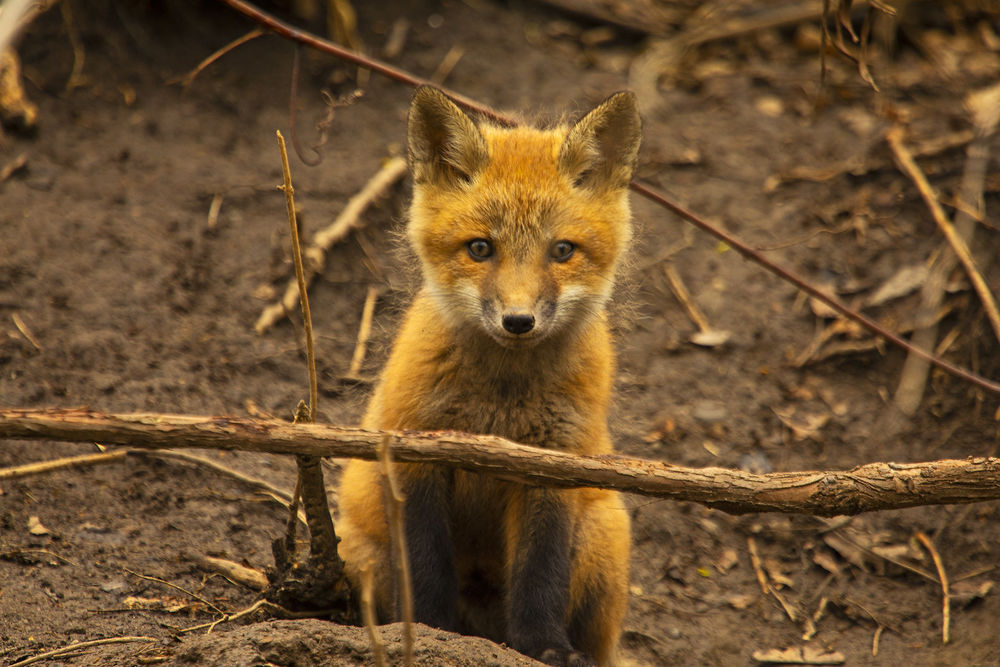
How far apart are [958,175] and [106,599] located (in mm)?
6934

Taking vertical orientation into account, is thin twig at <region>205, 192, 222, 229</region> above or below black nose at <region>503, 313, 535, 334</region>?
above

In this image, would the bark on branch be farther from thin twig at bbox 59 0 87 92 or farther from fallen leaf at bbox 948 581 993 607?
thin twig at bbox 59 0 87 92

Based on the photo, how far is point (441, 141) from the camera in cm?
438

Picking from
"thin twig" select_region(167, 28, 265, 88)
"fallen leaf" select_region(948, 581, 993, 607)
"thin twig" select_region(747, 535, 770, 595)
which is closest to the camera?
"thin twig" select_region(167, 28, 265, 88)

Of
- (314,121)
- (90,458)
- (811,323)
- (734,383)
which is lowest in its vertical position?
(90,458)

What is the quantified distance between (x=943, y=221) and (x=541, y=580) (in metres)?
4.92

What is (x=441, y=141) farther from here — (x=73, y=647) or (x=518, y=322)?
(x=73, y=647)

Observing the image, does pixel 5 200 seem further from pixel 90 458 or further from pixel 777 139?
pixel 777 139

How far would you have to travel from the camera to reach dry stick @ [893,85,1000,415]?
21.5 ft

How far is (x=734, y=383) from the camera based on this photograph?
690 centimetres

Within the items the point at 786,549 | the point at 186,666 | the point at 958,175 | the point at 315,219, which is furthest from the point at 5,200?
the point at 958,175

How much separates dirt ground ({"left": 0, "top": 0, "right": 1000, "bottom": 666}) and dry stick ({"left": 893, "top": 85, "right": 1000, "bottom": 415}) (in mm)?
117

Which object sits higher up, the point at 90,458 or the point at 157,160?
the point at 157,160

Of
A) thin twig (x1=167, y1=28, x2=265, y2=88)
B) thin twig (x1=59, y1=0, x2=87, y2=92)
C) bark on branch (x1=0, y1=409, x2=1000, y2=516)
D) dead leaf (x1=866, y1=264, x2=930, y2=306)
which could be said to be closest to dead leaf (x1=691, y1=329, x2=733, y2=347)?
dead leaf (x1=866, y1=264, x2=930, y2=306)
